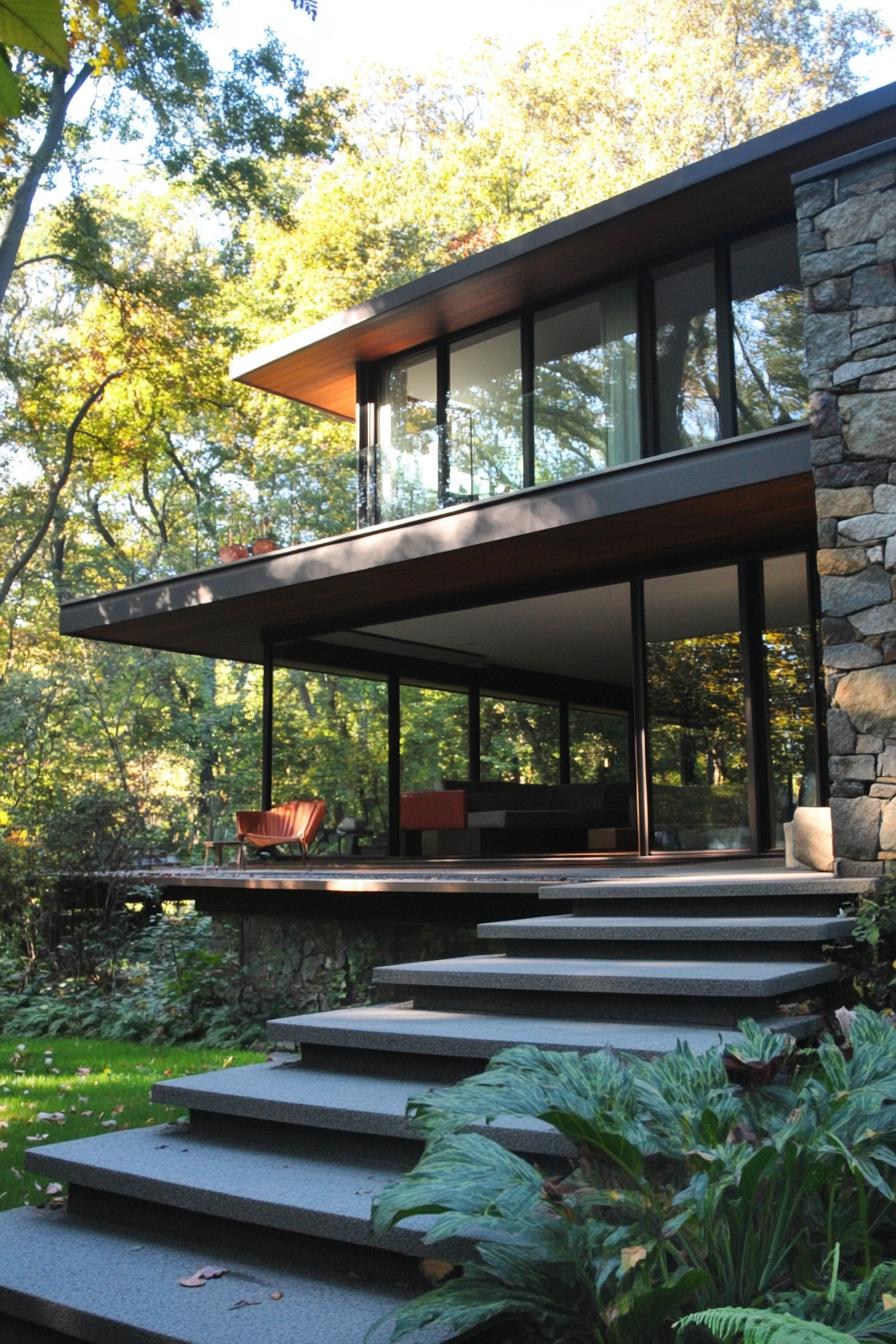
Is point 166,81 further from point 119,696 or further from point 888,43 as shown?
point 888,43

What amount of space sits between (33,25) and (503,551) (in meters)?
8.32

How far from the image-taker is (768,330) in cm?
902

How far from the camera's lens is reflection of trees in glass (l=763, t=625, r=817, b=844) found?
8.76 meters

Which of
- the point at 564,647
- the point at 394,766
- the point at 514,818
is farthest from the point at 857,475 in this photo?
the point at 394,766

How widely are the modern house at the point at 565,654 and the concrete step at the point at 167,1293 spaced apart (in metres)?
0.01

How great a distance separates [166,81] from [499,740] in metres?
11.9

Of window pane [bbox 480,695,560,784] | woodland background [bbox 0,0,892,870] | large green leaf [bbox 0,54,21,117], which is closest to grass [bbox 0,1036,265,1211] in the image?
large green leaf [bbox 0,54,21,117]

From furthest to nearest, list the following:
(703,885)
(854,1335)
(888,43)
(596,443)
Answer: (888,43) < (596,443) < (703,885) < (854,1335)

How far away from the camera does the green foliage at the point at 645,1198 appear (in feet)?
6.99

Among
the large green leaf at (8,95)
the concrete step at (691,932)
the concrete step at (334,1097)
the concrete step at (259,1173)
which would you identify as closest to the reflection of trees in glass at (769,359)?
the concrete step at (691,932)

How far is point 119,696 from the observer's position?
22250 mm

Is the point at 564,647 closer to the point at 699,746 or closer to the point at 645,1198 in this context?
the point at 699,746

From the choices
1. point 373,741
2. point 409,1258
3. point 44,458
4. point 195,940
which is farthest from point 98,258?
point 409,1258

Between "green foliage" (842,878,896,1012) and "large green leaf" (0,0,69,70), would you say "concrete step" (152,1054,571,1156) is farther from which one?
"large green leaf" (0,0,69,70)
